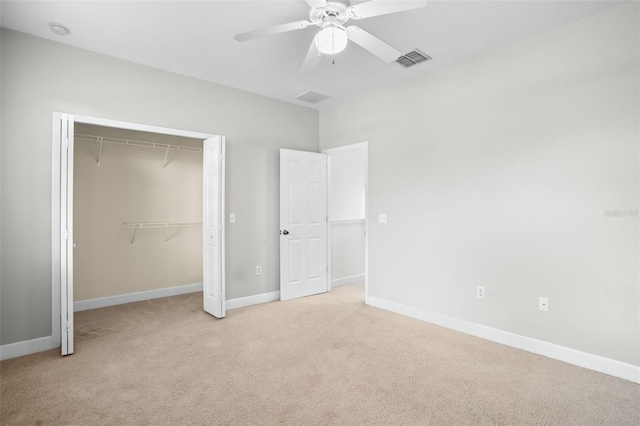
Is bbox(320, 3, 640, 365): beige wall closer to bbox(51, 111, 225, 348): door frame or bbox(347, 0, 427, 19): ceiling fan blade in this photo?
bbox(347, 0, 427, 19): ceiling fan blade

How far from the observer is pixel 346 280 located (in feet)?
18.5

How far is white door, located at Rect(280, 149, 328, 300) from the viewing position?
4.73m

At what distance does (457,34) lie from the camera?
2.96m

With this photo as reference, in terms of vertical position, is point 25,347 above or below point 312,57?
below

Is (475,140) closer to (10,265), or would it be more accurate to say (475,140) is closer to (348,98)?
(348,98)

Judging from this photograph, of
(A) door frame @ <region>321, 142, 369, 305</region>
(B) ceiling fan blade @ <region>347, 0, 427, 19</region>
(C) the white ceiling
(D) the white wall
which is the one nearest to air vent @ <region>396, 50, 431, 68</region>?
(C) the white ceiling

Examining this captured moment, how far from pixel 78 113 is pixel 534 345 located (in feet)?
15.5

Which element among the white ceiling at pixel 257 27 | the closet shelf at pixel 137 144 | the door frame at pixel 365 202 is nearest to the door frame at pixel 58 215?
the white ceiling at pixel 257 27

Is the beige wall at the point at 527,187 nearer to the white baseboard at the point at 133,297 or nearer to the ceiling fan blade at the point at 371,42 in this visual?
the ceiling fan blade at the point at 371,42

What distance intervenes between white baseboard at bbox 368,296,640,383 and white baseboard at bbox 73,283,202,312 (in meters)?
3.19

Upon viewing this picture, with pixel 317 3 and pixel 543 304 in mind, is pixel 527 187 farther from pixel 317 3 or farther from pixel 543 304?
pixel 317 3

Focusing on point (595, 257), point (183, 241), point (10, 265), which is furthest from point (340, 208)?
point (10, 265)

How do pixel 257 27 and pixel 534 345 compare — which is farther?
pixel 534 345

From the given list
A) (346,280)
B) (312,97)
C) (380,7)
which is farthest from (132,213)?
(380,7)
